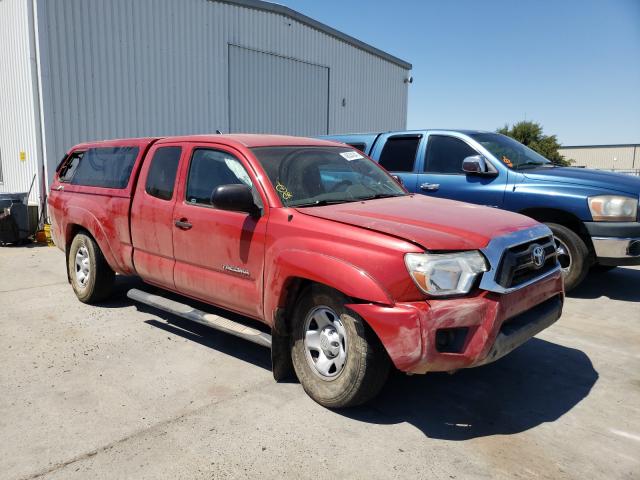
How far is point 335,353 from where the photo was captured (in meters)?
3.28

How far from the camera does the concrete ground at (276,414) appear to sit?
2.74 metres

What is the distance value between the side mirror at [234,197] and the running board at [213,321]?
923 millimetres

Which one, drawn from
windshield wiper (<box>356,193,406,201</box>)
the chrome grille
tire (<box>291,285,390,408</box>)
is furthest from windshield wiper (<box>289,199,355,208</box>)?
the chrome grille

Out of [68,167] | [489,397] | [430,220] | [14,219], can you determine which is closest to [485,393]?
[489,397]

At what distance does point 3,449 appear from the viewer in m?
2.88

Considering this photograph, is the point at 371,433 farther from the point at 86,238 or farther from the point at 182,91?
the point at 182,91

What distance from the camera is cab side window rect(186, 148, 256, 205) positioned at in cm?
399

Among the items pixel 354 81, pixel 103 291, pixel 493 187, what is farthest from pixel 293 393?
pixel 354 81

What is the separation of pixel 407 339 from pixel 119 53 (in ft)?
37.3

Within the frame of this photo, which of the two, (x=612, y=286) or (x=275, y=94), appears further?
(x=275, y=94)

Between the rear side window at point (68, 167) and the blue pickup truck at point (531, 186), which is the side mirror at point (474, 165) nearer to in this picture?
the blue pickup truck at point (531, 186)

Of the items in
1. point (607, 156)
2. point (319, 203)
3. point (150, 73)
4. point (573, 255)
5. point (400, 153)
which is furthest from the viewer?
point (607, 156)

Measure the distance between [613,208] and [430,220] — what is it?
3.44 meters

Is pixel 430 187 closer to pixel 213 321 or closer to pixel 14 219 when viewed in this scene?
pixel 213 321
